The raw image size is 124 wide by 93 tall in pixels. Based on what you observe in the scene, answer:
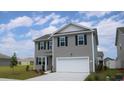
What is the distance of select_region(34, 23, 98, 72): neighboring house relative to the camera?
25781mm

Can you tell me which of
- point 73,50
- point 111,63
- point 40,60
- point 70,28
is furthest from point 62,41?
point 111,63

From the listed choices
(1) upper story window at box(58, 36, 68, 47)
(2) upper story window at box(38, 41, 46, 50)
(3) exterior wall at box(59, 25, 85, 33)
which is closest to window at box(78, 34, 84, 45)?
(3) exterior wall at box(59, 25, 85, 33)

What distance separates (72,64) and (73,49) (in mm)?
1804

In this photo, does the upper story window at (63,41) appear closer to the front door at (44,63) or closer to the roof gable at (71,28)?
the roof gable at (71,28)

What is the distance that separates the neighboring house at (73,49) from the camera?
2578 cm

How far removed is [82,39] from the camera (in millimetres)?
26484

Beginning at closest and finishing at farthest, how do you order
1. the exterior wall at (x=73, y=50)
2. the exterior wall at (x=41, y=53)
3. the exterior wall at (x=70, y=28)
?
the exterior wall at (x=73, y=50) → the exterior wall at (x=70, y=28) → the exterior wall at (x=41, y=53)

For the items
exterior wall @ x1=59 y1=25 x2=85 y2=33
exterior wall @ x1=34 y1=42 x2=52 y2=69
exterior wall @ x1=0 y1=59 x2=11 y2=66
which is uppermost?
exterior wall @ x1=59 y1=25 x2=85 y2=33

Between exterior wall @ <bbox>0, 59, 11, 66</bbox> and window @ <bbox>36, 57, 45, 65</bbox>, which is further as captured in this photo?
exterior wall @ <bbox>0, 59, 11, 66</bbox>

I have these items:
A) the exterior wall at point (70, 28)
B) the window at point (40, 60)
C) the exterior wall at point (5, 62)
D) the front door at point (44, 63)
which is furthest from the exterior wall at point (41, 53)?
the exterior wall at point (5, 62)

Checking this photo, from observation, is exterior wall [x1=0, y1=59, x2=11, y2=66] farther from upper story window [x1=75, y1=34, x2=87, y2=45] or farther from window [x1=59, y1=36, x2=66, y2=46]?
upper story window [x1=75, y1=34, x2=87, y2=45]
